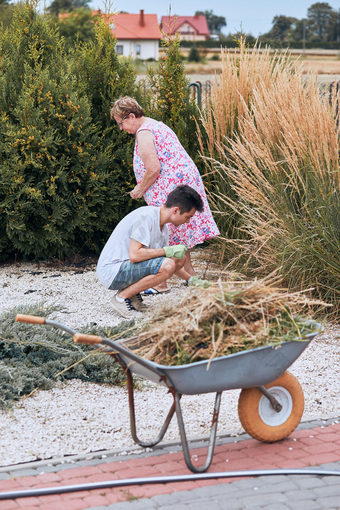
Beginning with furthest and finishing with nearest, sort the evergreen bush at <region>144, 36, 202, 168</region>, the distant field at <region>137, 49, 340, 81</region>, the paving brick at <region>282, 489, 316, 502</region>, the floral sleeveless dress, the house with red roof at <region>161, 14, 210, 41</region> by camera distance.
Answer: the house with red roof at <region>161, 14, 210, 41</region>
the distant field at <region>137, 49, 340, 81</region>
the evergreen bush at <region>144, 36, 202, 168</region>
the floral sleeveless dress
the paving brick at <region>282, 489, 316, 502</region>

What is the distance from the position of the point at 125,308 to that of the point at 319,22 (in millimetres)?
116919

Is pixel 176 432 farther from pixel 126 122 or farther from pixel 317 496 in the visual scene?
pixel 126 122

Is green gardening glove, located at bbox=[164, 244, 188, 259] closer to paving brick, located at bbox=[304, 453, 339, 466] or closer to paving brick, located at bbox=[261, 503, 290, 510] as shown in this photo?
paving brick, located at bbox=[304, 453, 339, 466]

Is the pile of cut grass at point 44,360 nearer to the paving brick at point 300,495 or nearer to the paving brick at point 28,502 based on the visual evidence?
the paving brick at point 28,502

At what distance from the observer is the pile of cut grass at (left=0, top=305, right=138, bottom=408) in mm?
4188

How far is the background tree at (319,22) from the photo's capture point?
371ft

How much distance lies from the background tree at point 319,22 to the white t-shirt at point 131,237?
114 m

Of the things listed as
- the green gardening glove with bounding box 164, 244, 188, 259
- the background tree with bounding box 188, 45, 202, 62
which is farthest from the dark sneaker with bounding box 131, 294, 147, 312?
the background tree with bounding box 188, 45, 202, 62

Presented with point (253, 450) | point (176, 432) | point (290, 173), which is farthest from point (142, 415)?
point (290, 173)

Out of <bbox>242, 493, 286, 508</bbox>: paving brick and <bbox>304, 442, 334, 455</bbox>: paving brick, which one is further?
<bbox>304, 442, 334, 455</bbox>: paving brick

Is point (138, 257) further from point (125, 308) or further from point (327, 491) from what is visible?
point (327, 491)

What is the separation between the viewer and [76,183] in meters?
7.00

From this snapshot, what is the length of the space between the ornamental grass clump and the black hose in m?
0.51

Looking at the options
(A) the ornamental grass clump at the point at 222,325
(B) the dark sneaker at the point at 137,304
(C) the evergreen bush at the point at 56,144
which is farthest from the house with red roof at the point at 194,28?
(A) the ornamental grass clump at the point at 222,325
